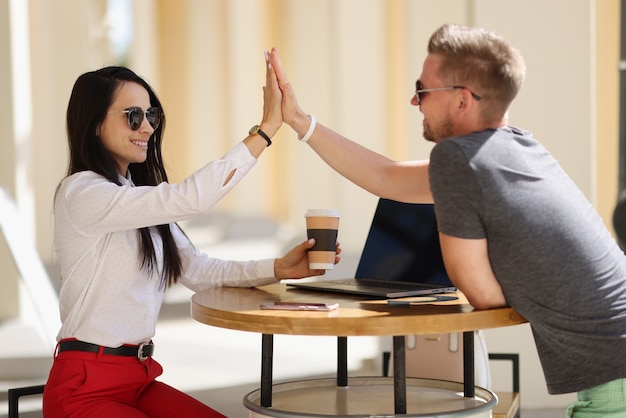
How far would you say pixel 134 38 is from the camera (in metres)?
16.9

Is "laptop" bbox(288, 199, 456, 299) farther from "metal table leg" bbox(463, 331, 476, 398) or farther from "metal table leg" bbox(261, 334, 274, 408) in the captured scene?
"metal table leg" bbox(261, 334, 274, 408)

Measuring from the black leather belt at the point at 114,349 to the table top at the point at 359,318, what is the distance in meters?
0.30

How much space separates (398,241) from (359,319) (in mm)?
943

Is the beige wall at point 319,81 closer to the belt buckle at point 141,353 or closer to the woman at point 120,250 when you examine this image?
the woman at point 120,250

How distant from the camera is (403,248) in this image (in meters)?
3.04

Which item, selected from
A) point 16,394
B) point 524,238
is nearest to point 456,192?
point 524,238

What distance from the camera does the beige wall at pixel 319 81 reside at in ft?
15.0

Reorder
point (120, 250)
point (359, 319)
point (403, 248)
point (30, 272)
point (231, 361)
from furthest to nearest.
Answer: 1. point (231, 361)
2. point (30, 272)
3. point (403, 248)
4. point (120, 250)
5. point (359, 319)

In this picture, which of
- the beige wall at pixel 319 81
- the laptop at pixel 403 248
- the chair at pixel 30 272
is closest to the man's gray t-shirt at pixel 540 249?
the laptop at pixel 403 248

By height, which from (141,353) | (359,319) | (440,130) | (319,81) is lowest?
(141,353)

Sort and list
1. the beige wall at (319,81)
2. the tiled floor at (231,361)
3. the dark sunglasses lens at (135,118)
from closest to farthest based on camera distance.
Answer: the dark sunglasses lens at (135,118) < the beige wall at (319,81) < the tiled floor at (231,361)

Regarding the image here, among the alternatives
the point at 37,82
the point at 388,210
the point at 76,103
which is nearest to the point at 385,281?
the point at 388,210

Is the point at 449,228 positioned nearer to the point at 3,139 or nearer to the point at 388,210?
the point at 388,210

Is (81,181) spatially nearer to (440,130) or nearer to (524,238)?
(440,130)
